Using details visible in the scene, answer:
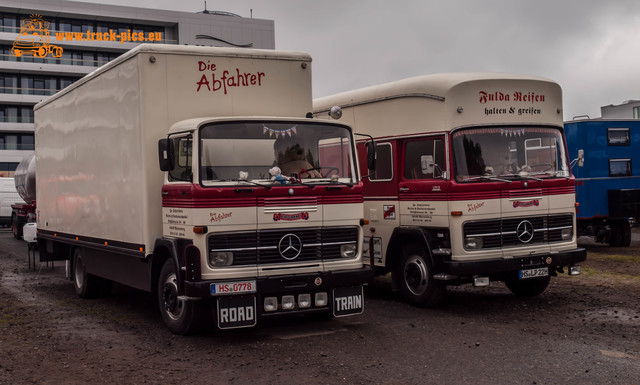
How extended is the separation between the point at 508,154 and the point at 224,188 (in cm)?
455

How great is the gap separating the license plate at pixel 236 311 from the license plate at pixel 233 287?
0.11 metres

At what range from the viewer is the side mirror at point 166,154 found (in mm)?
8695

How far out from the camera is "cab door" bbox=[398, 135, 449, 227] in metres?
10.7

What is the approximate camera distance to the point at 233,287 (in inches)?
332

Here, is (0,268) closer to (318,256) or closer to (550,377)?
(318,256)

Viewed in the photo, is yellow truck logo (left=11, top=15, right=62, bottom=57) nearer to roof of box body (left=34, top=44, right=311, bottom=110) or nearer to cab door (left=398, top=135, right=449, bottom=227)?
roof of box body (left=34, top=44, right=311, bottom=110)

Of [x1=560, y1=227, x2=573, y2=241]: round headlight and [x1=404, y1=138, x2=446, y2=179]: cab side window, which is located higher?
[x1=404, y1=138, x2=446, y2=179]: cab side window

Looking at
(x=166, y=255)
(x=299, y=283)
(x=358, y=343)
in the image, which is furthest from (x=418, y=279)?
(x=166, y=255)

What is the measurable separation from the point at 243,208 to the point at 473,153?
384 cm

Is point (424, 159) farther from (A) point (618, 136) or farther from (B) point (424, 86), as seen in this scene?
(A) point (618, 136)

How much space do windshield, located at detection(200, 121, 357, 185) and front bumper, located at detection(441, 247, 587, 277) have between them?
2117 millimetres

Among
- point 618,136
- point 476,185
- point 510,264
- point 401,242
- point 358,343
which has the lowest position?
point 358,343

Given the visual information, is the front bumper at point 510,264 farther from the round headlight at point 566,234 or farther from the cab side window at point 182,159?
the cab side window at point 182,159

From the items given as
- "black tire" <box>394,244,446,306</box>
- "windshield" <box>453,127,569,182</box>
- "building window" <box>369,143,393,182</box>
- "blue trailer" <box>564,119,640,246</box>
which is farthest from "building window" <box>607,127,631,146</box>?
"black tire" <box>394,244,446,306</box>
